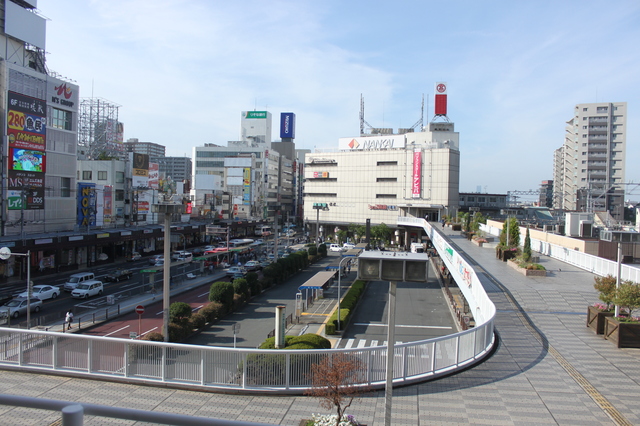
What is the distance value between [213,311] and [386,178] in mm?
55469

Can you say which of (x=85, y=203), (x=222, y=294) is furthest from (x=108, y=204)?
(x=222, y=294)

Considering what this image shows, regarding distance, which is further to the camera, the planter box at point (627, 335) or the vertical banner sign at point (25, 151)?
the vertical banner sign at point (25, 151)

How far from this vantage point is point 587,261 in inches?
987

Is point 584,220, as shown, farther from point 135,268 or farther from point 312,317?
point 135,268

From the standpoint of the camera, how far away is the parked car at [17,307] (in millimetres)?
23013

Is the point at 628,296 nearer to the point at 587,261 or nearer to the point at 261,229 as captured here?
the point at 587,261

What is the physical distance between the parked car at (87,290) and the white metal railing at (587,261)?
96.4 ft

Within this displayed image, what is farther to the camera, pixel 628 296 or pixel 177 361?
pixel 628 296

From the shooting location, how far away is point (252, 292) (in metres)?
31.3

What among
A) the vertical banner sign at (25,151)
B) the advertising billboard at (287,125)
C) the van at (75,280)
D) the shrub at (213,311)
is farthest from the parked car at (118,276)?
the advertising billboard at (287,125)

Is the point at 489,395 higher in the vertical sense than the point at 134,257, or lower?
higher

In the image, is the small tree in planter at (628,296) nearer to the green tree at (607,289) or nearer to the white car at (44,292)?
the green tree at (607,289)

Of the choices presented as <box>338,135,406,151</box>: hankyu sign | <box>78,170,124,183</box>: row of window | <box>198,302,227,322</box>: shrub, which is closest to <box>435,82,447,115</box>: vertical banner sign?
<box>338,135,406,151</box>: hankyu sign

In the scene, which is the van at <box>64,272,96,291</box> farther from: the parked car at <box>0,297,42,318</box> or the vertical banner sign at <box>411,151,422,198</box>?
the vertical banner sign at <box>411,151,422,198</box>
